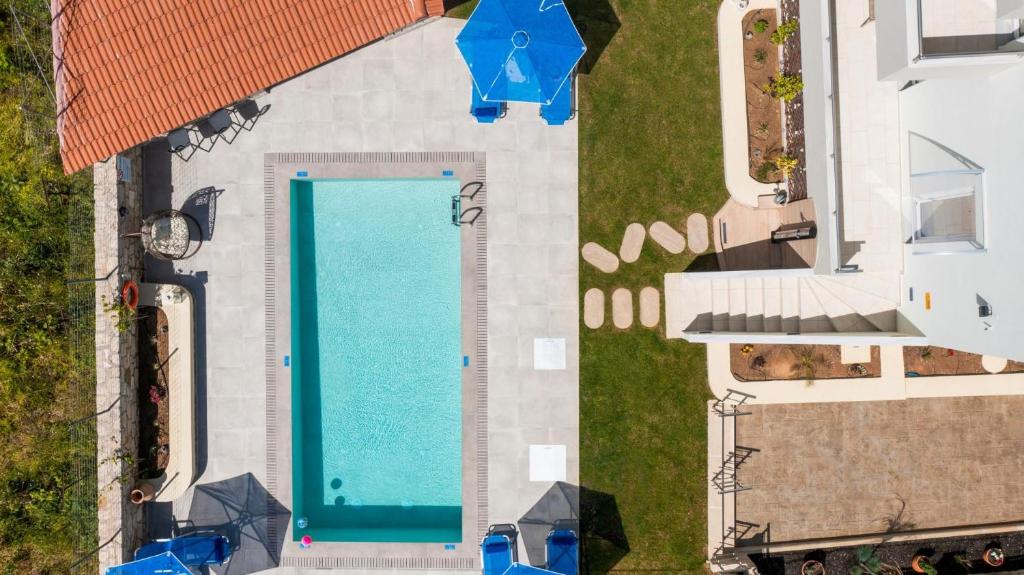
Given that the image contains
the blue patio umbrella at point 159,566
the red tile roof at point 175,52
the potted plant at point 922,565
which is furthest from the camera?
the potted plant at point 922,565

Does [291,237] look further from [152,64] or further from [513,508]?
[513,508]

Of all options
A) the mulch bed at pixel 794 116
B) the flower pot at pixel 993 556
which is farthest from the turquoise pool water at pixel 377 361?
the flower pot at pixel 993 556

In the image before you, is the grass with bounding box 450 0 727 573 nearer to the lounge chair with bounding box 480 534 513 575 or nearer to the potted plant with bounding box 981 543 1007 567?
the lounge chair with bounding box 480 534 513 575

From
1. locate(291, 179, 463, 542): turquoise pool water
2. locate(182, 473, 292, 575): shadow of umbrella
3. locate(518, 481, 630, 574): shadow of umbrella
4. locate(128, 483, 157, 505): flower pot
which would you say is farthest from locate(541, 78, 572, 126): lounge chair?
locate(128, 483, 157, 505): flower pot

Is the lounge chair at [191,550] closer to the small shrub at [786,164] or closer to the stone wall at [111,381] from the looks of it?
the stone wall at [111,381]

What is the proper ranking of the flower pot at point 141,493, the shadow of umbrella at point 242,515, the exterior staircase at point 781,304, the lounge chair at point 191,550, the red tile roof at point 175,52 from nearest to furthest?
the red tile roof at point 175,52 < the exterior staircase at point 781,304 < the lounge chair at point 191,550 < the flower pot at point 141,493 < the shadow of umbrella at point 242,515

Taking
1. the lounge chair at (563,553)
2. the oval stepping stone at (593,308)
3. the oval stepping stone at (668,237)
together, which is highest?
the oval stepping stone at (668,237)

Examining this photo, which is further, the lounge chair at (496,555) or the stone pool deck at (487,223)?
the stone pool deck at (487,223)
